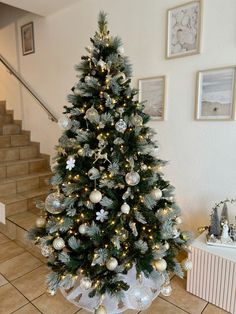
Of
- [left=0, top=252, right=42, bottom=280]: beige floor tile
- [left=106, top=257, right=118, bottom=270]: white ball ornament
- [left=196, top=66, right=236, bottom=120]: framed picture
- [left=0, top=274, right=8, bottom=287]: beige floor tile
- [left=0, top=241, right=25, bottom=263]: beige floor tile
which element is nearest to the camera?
[left=106, top=257, right=118, bottom=270]: white ball ornament

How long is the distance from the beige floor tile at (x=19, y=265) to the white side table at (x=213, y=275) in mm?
1283

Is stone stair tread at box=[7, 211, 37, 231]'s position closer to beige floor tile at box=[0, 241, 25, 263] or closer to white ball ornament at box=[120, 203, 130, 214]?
beige floor tile at box=[0, 241, 25, 263]

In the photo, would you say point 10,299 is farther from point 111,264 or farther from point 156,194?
point 156,194

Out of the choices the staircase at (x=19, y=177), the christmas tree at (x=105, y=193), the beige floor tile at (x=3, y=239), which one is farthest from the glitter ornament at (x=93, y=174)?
the beige floor tile at (x=3, y=239)

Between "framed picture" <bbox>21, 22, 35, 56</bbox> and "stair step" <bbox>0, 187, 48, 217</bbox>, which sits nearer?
"stair step" <bbox>0, 187, 48, 217</bbox>

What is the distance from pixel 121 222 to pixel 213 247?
2.48 feet

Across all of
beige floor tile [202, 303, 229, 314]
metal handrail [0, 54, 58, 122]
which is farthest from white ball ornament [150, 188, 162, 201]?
metal handrail [0, 54, 58, 122]

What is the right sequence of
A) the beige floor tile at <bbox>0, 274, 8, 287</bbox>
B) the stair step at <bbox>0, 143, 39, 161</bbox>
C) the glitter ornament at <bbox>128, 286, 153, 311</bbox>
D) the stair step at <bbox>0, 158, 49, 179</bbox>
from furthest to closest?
the stair step at <bbox>0, 143, 39, 161</bbox>, the stair step at <bbox>0, 158, 49, 179</bbox>, the beige floor tile at <bbox>0, 274, 8, 287</bbox>, the glitter ornament at <bbox>128, 286, 153, 311</bbox>

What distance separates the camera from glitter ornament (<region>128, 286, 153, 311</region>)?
1446 millimetres

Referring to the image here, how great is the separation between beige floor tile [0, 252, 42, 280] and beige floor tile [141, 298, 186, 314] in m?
1.01

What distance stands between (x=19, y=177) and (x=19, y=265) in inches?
42.2

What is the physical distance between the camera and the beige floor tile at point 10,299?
155cm

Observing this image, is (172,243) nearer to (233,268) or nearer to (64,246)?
(233,268)

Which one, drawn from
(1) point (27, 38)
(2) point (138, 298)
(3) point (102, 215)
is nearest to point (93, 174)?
(3) point (102, 215)
